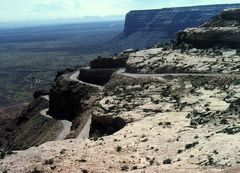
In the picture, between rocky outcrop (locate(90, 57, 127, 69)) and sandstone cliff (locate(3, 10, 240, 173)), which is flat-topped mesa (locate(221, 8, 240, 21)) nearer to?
sandstone cliff (locate(3, 10, 240, 173))

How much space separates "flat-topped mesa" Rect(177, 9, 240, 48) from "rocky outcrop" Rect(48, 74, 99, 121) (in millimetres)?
15649

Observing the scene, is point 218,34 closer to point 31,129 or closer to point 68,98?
point 68,98

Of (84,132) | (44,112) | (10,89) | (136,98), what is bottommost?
(10,89)

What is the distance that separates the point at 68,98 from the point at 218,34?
24.2m

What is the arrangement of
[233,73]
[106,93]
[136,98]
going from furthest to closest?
1. [106,93]
2. [233,73]
3. [136,98]

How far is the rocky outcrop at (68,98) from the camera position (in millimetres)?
73562

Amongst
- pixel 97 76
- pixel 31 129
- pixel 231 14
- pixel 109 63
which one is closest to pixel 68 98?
pixel 97 76

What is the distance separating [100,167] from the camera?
33.2m

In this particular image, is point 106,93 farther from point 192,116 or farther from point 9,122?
point 9,122

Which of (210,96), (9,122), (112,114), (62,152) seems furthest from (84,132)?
(9,122)

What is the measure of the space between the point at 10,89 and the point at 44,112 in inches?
3964

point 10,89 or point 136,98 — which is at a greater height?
point 136,98

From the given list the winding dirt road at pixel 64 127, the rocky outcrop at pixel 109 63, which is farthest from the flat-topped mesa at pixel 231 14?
the winding dirt road at pixel 64 127

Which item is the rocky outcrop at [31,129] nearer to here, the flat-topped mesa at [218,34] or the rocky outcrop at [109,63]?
the rocky outcrop at [109,63]
